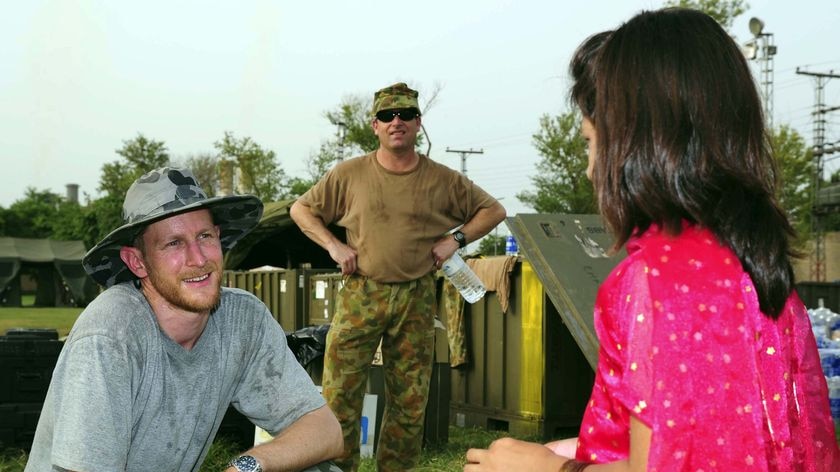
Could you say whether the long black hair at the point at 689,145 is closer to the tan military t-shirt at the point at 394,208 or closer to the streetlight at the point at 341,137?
the tan military t-shirt at the point at 394,208

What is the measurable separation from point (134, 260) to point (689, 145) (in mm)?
2228

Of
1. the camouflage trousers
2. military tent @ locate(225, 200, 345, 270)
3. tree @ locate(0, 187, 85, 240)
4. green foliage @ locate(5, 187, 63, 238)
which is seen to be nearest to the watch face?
the camouflage trousers

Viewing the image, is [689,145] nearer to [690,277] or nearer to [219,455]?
[690,277]

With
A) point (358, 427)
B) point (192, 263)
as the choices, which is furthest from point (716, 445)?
point (358, 427)

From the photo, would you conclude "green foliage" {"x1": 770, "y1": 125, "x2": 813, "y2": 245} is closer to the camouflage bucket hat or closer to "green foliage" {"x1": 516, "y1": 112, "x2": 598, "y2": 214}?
"green foliage" {"x1": 516, "y1": 112, "x2": 598, "y2": 214}

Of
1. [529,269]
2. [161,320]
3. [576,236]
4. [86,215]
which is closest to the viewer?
[161,320]

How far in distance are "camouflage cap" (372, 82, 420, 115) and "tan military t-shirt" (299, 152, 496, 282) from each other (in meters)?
0.33

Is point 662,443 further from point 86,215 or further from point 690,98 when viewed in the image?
point 86,215

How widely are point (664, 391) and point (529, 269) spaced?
6447 mm

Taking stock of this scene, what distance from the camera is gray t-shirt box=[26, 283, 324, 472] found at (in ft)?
9.46

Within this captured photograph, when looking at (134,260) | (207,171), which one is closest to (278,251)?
(134,260)

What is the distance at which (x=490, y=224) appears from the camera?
6027mm

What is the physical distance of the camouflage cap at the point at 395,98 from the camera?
5.91 m

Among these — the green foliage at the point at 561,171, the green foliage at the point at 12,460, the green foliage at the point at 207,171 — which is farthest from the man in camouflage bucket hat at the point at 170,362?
the green foliage at the point at 207,171
